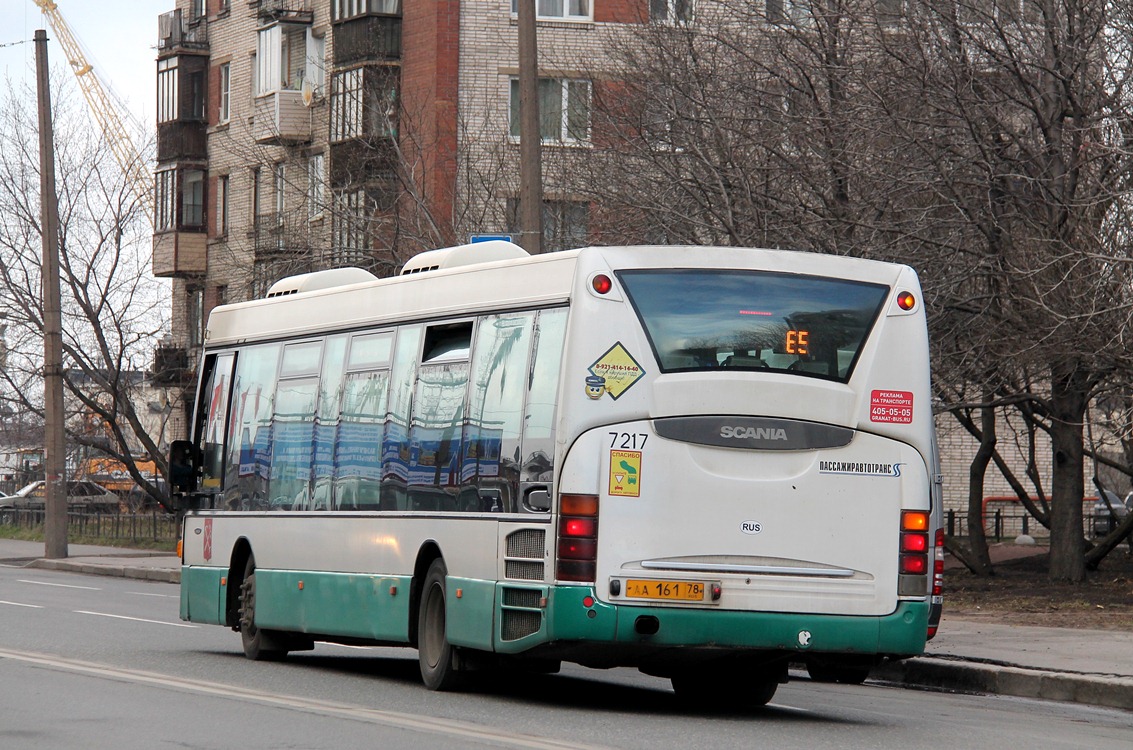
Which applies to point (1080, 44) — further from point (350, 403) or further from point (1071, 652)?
point (350, 403)

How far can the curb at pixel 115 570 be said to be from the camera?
32656 mm

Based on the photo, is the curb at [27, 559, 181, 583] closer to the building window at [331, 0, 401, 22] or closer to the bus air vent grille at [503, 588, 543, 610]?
the building window at [331, 0, 401, 22]

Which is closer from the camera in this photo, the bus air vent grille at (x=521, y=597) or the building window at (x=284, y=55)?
the bus air vent grille at (x=521, y=597)

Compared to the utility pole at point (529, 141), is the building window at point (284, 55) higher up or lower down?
higher up

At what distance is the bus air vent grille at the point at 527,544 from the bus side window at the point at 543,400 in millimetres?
284

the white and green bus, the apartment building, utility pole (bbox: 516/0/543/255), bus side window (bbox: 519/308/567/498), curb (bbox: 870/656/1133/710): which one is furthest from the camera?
the apartment building

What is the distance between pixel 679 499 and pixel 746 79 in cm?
1318

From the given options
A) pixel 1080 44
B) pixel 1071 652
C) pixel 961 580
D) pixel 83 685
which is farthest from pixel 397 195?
pixel 83 685

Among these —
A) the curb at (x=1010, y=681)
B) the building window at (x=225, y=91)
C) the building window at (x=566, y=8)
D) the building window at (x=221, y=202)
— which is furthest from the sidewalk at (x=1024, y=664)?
the building window at (x=225, y=91)

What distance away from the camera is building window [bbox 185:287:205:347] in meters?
50.1

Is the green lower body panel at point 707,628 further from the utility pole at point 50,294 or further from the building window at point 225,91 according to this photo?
the building window at point 225,91

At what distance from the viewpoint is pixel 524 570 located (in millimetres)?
11672

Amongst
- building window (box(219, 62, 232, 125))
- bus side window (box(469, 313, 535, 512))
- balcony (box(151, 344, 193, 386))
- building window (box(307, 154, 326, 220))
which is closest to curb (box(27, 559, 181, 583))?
building window (box(307, 154, 326, 220))

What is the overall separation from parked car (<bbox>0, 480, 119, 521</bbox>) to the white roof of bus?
38.7 metres
